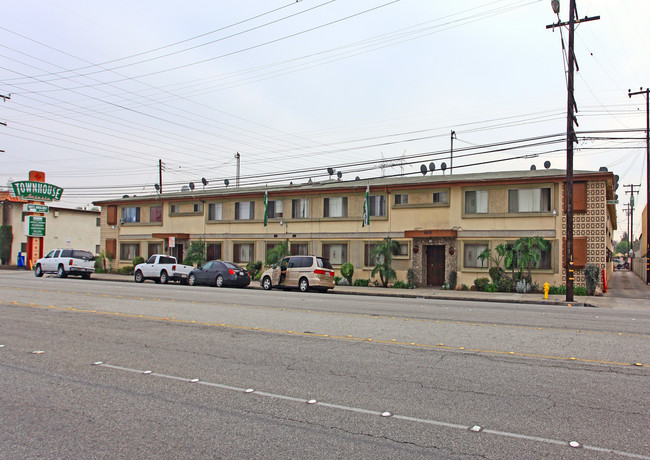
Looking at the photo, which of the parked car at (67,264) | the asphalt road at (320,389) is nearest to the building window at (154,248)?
the parked car at (67,264)

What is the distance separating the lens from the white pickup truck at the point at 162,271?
3147 centimetres

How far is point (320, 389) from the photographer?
6.82 m

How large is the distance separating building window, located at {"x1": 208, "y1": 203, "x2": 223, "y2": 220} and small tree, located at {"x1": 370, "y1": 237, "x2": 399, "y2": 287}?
13.5 meters

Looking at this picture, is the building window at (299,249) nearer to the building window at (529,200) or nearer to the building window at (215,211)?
the building window at (215,211)

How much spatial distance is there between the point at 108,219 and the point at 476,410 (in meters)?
43.8

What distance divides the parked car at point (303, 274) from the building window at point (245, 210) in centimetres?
996

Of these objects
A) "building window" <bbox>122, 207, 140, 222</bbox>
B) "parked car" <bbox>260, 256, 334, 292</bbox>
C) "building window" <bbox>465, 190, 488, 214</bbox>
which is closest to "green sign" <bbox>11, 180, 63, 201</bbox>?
"building window" <bbox>122, 207, 140, 222</bbox>

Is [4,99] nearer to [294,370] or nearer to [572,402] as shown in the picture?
[294,370]

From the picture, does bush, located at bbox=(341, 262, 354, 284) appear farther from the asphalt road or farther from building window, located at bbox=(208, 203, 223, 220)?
the asphalt road

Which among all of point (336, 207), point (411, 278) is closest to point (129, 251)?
point (336, 207)

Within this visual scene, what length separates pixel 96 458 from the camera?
4.67 metres

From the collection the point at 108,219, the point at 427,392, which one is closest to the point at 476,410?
the point at 427,392

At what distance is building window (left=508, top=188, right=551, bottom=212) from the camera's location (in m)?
27.2

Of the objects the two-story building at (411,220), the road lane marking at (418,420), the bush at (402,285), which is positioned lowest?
the road lane marking at (418,420)
